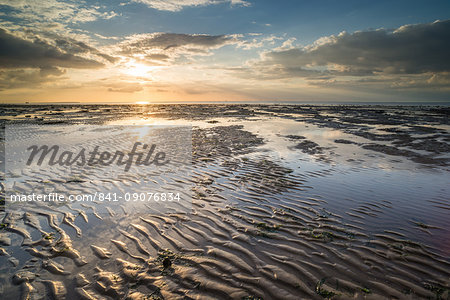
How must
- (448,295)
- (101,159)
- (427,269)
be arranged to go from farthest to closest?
(101,159)
(427,269)
(448,295)

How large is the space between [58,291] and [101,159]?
1009 cm

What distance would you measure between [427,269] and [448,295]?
0.61 meters

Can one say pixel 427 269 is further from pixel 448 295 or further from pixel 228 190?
pixel 228 190

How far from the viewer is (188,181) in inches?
372

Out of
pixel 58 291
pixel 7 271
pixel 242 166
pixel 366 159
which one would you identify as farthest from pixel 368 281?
pixel 366 159

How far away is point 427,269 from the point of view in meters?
4.27

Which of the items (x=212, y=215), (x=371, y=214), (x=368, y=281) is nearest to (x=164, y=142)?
(x=212, y=215)

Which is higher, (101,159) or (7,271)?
(101,159)

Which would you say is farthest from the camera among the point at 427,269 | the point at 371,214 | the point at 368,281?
the point at 371,214

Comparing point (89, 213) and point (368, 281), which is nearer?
point (368, 281)

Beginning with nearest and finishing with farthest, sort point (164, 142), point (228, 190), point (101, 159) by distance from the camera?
point (228, 190)
point (101, 159)
point (164, 142)

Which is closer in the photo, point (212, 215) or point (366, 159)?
point (212, 215)

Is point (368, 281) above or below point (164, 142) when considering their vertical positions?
below

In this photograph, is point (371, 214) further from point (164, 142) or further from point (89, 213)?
point (164, 142)
